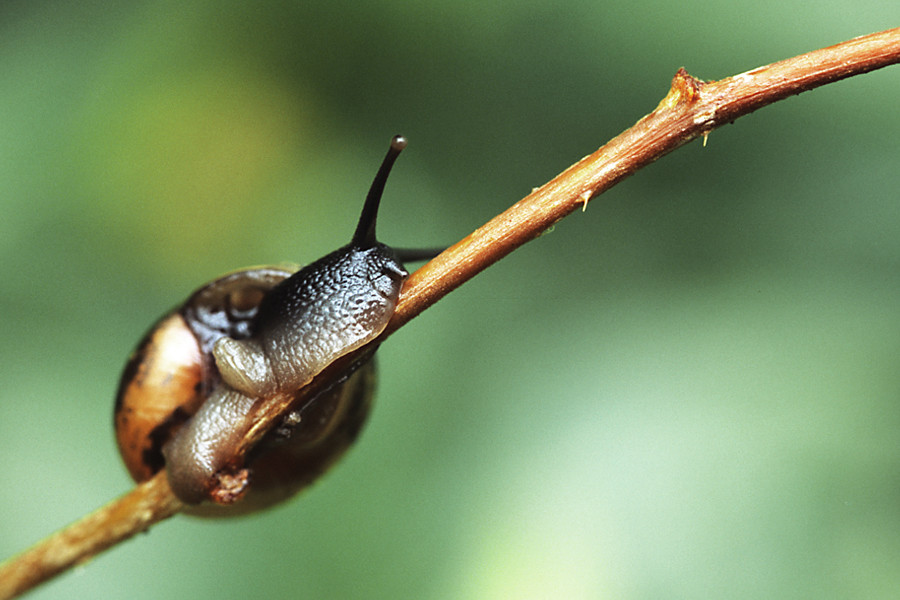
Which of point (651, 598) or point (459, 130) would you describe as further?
point (459, 130)

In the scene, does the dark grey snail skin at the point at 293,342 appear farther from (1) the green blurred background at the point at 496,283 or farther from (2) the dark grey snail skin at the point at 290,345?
(1) the green blurred background at the point at 496,283

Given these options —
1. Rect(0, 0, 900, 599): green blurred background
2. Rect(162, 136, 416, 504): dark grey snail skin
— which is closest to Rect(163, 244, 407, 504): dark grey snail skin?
Rect(162, 136, 416, 504): dark grey snail skin

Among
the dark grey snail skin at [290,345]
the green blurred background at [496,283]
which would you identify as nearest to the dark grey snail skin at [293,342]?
the dark grey snail skin at [290,345]

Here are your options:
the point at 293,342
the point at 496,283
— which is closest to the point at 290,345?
the point at 293,342

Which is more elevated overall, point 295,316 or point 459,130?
point 459,130

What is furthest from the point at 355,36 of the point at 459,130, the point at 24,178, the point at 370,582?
the point at 370,582

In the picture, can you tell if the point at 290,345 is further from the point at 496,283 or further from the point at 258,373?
the point at 496,283

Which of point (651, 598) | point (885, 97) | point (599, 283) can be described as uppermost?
point (885, 97)

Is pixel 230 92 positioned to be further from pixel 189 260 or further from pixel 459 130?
pixel 459 130
